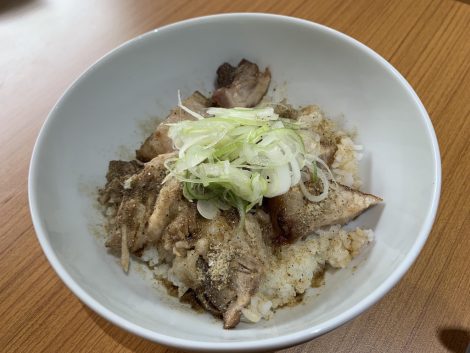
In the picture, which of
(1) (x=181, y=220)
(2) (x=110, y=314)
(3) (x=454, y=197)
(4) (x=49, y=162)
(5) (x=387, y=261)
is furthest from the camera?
(3) (x=454, y=197)

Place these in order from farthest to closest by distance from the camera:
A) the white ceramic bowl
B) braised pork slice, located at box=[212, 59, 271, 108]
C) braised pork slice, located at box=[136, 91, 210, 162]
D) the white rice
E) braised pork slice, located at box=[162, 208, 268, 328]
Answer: braised pork slice, located at box=[212, 59, 271, 108], braised pork slice, located at box=[136, 91, 210, 162], the white rice, braised pork slice, located at box=[162, 208, 268, 328], the white ceramic bowl

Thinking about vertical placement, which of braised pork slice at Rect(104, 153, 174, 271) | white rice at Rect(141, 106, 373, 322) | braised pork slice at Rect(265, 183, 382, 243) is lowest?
white rice at Rect(141, 106, 373, 322)

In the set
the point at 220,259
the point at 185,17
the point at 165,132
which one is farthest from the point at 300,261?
the point at 185,17

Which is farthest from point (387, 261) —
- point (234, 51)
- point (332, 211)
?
point (234, 51)

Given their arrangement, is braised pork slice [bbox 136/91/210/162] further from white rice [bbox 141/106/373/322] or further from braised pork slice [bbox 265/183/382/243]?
braised pork slice [bbox 265/183/382/243]

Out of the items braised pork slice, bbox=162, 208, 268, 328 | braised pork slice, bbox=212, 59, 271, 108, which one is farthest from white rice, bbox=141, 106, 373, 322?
braised pork slice, bbox=212, 59, 271, 108

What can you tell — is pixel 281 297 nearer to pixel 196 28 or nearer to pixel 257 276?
pixel 257 276
